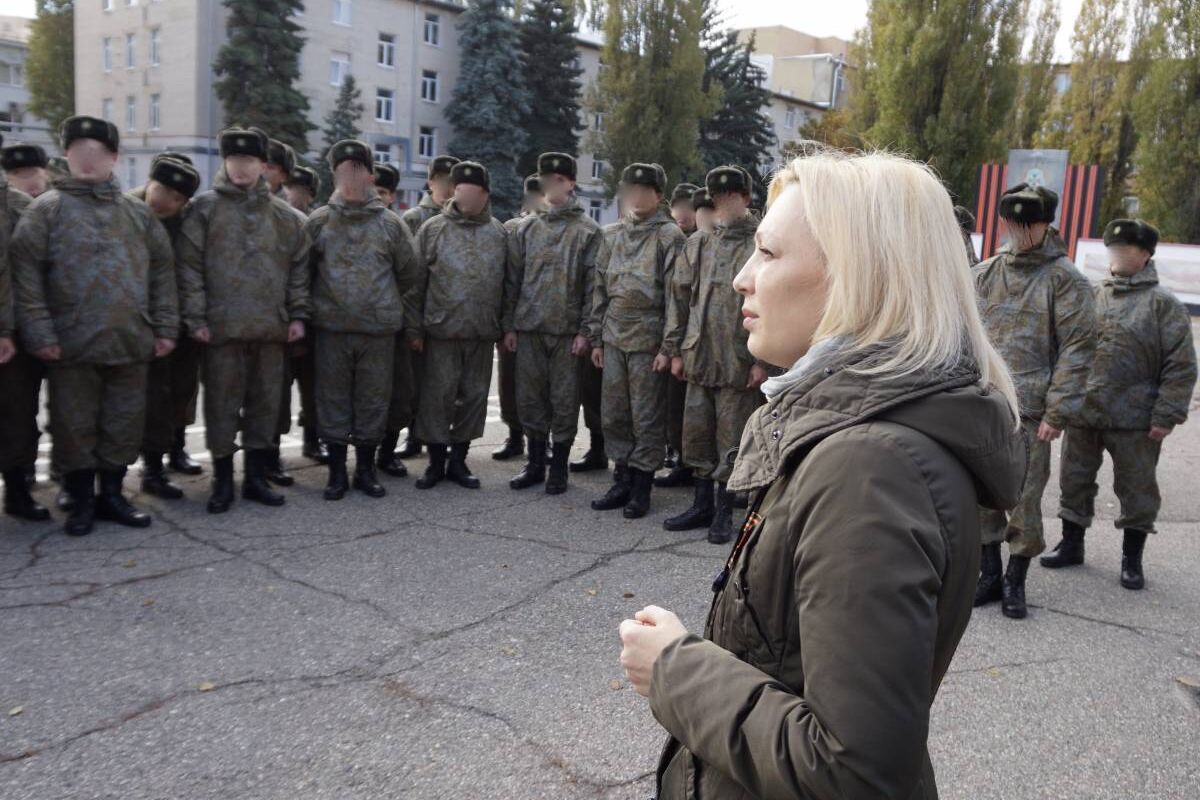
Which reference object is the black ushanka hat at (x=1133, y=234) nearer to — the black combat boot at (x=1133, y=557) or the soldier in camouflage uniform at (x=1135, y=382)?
the soldier in camouflage uniform at (x=1135, y=382)

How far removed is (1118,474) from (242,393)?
5.51 meters

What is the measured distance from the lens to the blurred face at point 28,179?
23.7 ft

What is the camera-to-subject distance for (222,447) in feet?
21.5

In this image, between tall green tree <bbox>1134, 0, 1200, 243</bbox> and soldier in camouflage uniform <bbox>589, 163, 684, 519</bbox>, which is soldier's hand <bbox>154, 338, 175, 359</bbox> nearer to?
soldier in camouflage uniform <bbox>589, 163, 684, 519</bbox>

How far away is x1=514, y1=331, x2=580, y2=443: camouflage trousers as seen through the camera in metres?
7.54

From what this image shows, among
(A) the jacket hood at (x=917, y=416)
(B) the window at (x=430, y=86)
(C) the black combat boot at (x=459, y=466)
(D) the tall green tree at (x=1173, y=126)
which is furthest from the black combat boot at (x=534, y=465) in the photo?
(B) the window at (x=430, y=86)

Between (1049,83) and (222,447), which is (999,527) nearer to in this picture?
(222,447)

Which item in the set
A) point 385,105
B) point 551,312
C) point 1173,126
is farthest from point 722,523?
point 385,105

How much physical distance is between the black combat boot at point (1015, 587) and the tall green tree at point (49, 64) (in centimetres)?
5866

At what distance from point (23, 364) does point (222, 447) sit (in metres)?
1.25

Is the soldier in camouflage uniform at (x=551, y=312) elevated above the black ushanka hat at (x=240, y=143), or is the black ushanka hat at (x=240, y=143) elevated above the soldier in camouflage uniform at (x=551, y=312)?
the black ushanka hat at (x=240, y=143)

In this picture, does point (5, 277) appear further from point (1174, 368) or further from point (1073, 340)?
point (1174, 368)

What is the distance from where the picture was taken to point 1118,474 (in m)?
5.83

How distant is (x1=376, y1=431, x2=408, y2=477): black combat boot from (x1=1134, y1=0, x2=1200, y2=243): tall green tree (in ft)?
93.5
